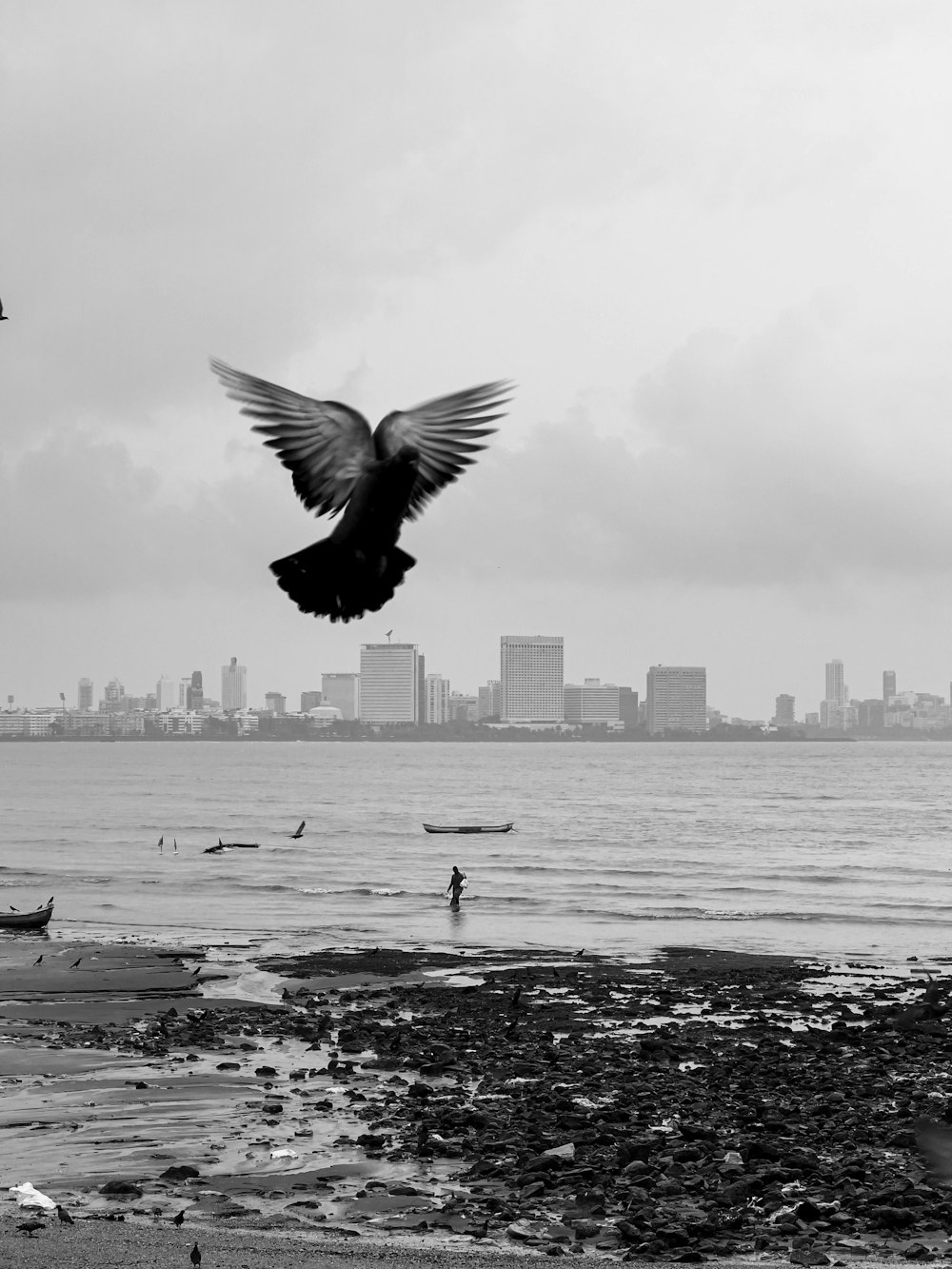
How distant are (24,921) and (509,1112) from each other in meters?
30.1

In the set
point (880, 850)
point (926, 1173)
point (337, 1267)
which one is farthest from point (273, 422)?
point (880, 850)

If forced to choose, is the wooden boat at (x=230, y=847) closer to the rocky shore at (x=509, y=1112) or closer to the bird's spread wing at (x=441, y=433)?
the rocky shore at (x=509, y=1112)

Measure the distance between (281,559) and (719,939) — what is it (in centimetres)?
4868

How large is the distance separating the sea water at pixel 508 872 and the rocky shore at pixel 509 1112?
12318 mm

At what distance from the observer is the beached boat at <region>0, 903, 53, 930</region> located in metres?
48.2

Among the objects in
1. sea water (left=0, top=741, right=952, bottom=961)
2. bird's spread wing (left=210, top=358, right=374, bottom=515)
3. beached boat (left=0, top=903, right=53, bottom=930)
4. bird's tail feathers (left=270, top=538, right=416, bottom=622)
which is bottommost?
sea water (left=0, top=741, right=952, bottom=961)

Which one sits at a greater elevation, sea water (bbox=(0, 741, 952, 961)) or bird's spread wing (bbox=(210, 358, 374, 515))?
bird's spread wing (bbox=(210, 358, 374, 515))

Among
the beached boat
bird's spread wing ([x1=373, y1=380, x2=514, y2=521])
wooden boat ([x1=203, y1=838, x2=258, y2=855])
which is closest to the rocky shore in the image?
the beached boat

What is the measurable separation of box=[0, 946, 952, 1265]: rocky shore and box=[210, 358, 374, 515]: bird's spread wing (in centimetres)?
1683

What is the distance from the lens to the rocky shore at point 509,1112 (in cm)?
1780

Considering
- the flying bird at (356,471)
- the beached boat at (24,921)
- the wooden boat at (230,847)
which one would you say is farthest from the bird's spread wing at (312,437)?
the wooden boat at (230,847)

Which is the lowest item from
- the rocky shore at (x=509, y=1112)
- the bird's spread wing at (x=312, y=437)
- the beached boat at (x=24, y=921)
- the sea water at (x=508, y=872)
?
the sea water at (x=508, y=872)

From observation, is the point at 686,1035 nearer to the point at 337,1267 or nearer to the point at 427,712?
the point at 337,1267

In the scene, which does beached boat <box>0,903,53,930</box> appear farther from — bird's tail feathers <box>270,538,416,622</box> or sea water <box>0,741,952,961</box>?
bird's tail feathers <box>270,538,416,622</box>
